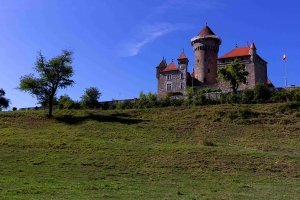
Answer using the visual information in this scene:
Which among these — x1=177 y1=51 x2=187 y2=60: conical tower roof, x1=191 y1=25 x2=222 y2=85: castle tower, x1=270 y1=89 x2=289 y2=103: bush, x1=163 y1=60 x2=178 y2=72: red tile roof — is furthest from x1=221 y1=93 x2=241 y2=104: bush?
x1=177 y1=51 x2=187 y2=60: conical tower roof

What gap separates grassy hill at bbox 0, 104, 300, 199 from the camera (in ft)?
81.1

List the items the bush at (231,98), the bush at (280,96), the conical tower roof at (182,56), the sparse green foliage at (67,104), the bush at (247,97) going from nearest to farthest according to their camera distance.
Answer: the bush at (280,96), the bush at (247,97), the bush at (231,98), the sparse green foliage at (67,104), the conical tower roof at (182,56)

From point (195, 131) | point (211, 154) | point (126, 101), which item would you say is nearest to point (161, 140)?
point (195, 131)

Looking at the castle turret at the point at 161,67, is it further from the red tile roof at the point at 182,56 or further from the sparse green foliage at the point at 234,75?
the sparse green foliage at the point at 234,75

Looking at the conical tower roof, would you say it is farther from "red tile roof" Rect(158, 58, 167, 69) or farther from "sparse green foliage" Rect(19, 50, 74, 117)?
"sparse green foliage" Rect(19, 50, 74, 117)

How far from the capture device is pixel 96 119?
61719mm

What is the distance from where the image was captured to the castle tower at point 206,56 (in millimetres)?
99062

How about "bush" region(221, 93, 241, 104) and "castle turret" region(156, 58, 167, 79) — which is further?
"castle turret" region(156, 58, 167, 79)

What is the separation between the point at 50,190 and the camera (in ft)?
75.7

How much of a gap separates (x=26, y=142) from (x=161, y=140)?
12.3 m

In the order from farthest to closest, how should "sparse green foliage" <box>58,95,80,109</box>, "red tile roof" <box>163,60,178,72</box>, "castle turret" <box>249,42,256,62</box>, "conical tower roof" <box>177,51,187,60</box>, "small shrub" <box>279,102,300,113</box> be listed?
"conical tower roof" <box>177,51,187,60</box> < "red tile roof" <box>163,60,178,72</box> < "castle turret" <box>249,42,256,62</box> < "sparse green foliage" <box>58,95,80,109</box> < "small shrub" <box>279,102,300,113</box>

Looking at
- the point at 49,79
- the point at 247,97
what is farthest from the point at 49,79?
the point at 247,97

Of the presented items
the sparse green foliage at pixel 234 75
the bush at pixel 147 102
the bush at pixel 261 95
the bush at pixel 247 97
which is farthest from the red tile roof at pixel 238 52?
the bush at pixel 147 102

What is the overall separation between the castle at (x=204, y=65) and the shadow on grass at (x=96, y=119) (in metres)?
29.9
